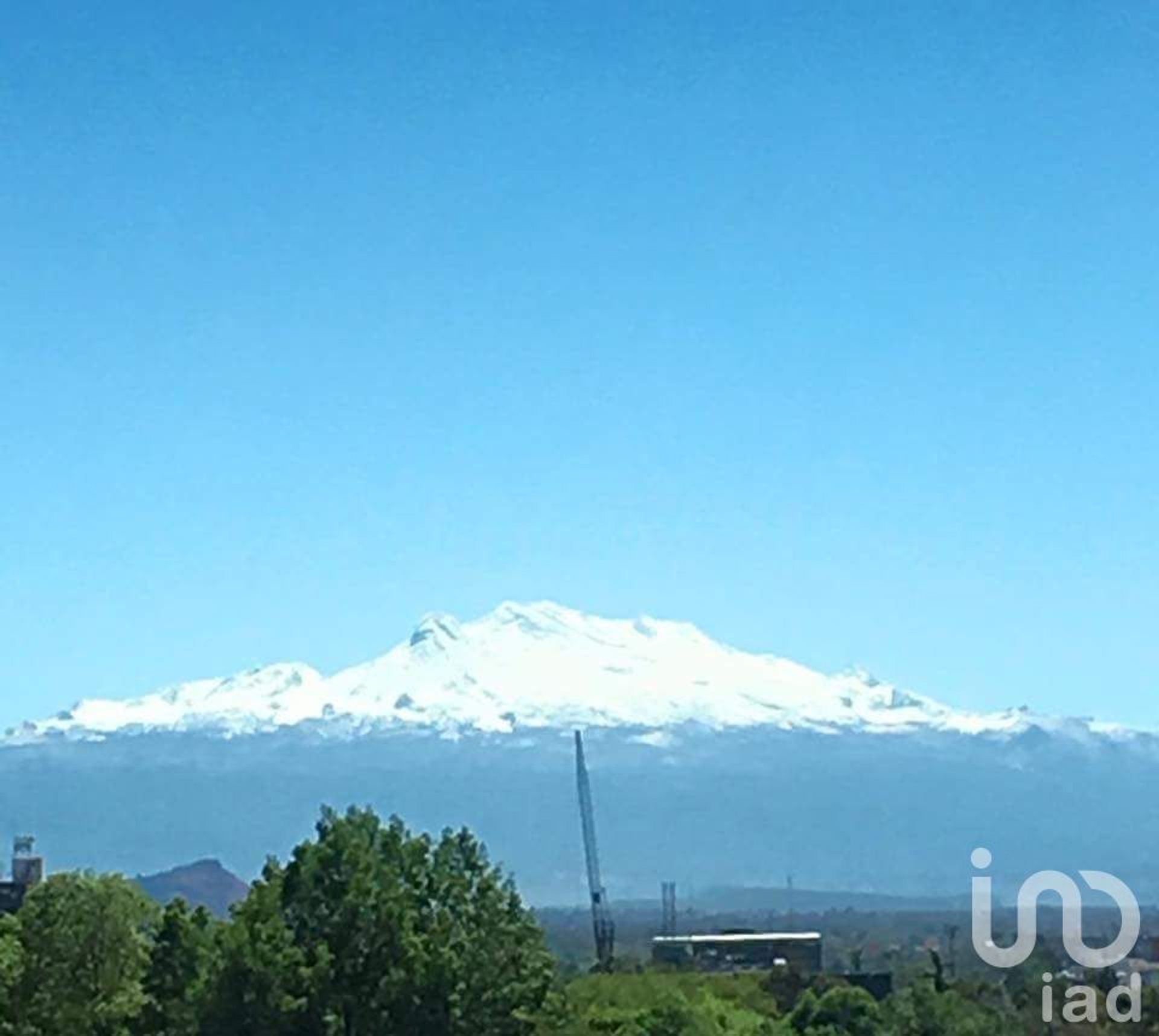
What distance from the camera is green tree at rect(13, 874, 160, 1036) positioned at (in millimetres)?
70688

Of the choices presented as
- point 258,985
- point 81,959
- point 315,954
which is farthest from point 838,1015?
point 258,985

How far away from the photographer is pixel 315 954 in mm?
65125

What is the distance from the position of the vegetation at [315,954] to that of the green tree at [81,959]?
0.05m

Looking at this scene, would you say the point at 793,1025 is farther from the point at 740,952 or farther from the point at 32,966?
the point at 740,952

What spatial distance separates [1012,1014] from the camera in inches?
4151

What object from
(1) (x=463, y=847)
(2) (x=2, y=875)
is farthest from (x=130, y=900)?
(2) (x=2, y=875)

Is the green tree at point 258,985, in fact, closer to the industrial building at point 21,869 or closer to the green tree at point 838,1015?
the green tree at point 838,1015

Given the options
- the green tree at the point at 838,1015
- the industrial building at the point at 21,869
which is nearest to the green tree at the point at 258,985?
the green tree at the point at 838,1015

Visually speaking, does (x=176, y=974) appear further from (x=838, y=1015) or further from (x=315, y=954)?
(x=838, y=1015)

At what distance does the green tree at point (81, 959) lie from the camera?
232 feet

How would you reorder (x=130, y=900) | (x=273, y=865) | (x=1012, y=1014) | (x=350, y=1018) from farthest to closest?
(x=1012, y=1014) < (x=130, y=900) < (x=273, y=865) < (x=350, y=1018)

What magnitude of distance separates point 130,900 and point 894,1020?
3043 cm

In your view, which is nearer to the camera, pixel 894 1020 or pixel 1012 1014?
pixel 894 1020

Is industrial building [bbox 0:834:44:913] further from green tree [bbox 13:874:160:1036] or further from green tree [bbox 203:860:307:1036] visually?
green tree [bbox 203:860:307:1036]
